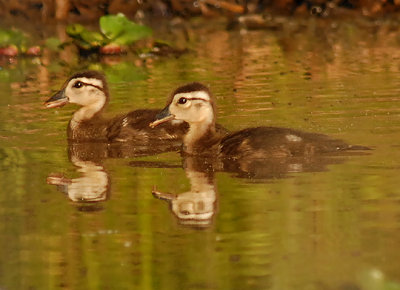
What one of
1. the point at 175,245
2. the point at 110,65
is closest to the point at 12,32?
the point at 110,65

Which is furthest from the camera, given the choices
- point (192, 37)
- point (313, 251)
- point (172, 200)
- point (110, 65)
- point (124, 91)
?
point (192, 37)

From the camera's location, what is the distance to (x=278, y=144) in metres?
8.59

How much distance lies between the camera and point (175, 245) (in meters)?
6.13

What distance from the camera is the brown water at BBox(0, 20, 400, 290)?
560cm

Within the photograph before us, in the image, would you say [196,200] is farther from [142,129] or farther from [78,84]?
[78,84]

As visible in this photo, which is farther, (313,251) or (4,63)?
(4,63)

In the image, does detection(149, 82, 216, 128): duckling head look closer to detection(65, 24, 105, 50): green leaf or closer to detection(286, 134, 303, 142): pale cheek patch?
detection(286, 134, 303, 142): pale cheek patch

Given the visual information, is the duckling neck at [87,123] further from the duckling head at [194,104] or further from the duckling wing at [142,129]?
the duckling head at [194,104]

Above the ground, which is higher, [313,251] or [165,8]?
[165,8]

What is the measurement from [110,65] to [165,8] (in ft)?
21.5

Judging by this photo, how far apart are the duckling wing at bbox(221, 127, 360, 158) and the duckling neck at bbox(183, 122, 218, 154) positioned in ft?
1.33

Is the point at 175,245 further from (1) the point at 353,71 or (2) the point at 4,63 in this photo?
(2) the point at 4,63

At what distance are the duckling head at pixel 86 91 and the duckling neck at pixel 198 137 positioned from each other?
1874 millimetres

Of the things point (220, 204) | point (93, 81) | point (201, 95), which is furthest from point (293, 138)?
point (93, 81)
